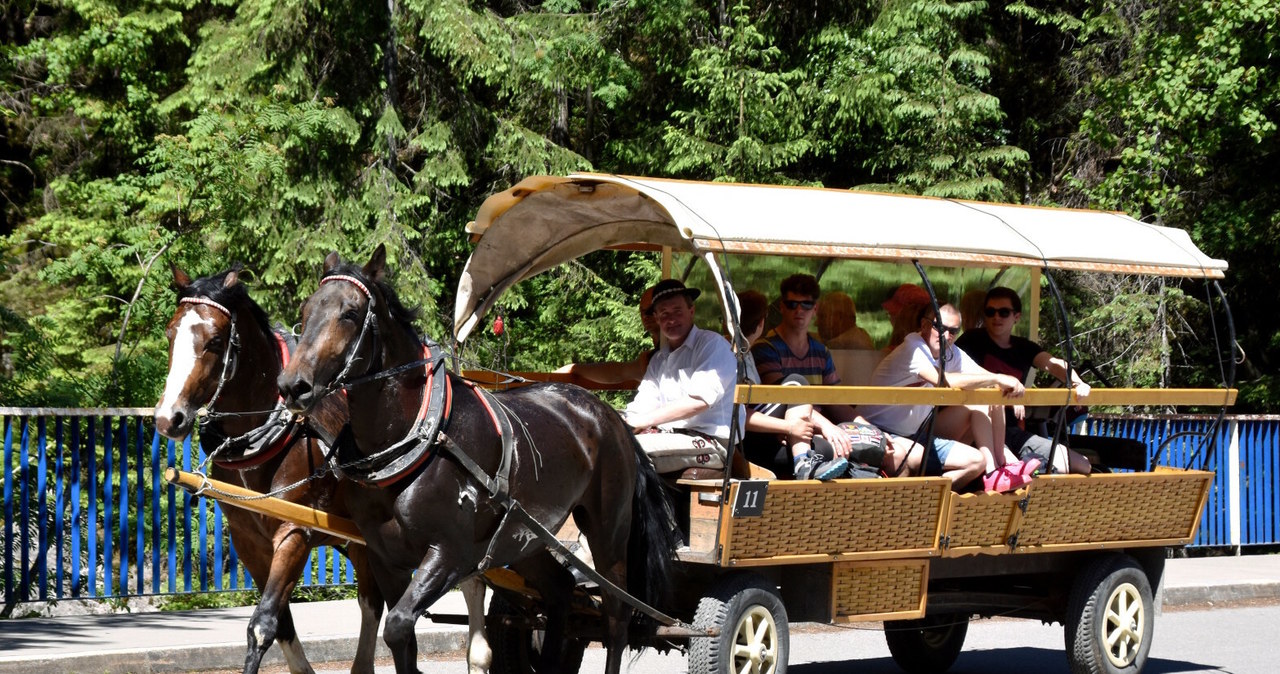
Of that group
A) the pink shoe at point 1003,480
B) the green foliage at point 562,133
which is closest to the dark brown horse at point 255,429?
the pink shoe at point 1003,480

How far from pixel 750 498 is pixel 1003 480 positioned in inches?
69.1

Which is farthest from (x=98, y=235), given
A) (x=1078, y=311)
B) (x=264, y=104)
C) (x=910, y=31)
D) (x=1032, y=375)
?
(x=1032, y=375)

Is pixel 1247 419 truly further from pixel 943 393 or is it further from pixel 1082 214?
pixel 943 393

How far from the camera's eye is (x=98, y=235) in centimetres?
1864

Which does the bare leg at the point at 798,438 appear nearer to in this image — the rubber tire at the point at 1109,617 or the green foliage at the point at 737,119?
the rubber tire at the point at 1109,617

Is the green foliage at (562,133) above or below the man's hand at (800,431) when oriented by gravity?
above

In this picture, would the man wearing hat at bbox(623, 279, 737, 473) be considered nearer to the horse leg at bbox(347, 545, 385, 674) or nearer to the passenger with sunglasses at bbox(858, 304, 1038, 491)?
the passenger with sunglasses at bbox(858, 304, 1038, 491)

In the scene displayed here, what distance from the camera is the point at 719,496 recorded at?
6543mm

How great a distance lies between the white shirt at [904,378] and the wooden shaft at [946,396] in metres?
0.44

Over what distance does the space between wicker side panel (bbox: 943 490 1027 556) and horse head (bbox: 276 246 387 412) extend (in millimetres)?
3132

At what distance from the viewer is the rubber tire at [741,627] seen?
6480mm

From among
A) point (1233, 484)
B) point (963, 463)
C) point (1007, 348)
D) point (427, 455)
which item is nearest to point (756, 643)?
point (963, 463)

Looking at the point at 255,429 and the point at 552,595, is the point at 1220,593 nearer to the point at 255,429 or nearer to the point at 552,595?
the point at 552,595

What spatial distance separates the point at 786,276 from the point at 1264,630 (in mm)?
4717
